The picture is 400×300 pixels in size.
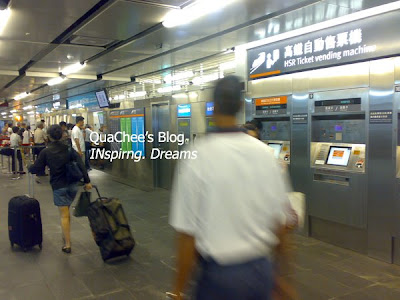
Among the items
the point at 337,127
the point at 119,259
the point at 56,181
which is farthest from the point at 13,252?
the point at 337,127

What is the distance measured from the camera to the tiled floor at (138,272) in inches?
134

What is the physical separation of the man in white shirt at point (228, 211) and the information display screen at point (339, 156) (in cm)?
341

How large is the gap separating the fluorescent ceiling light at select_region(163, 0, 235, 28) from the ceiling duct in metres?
1.59

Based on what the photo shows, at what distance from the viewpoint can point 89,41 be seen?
6203 mm

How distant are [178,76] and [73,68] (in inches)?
120

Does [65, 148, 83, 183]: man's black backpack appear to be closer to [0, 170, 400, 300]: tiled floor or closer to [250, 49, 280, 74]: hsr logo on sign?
[0, 170, 400, 300]: tiled floor

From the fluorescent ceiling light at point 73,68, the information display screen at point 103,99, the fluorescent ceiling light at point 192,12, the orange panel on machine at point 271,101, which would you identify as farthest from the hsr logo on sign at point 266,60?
the information display screen at point 103,99

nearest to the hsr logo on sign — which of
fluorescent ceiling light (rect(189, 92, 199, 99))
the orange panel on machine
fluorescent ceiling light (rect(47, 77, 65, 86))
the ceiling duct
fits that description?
the orange panel on machine

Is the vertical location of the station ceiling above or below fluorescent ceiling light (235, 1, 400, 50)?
above

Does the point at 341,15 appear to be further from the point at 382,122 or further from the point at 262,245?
the point at 262,245

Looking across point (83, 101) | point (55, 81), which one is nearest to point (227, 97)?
point (55, 81)

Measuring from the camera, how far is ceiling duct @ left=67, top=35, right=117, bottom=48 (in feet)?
19.6

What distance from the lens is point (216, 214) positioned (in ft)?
4.64

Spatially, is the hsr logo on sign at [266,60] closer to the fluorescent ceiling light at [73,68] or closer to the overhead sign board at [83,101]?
the fluorescent ceiling light at [73,68]
